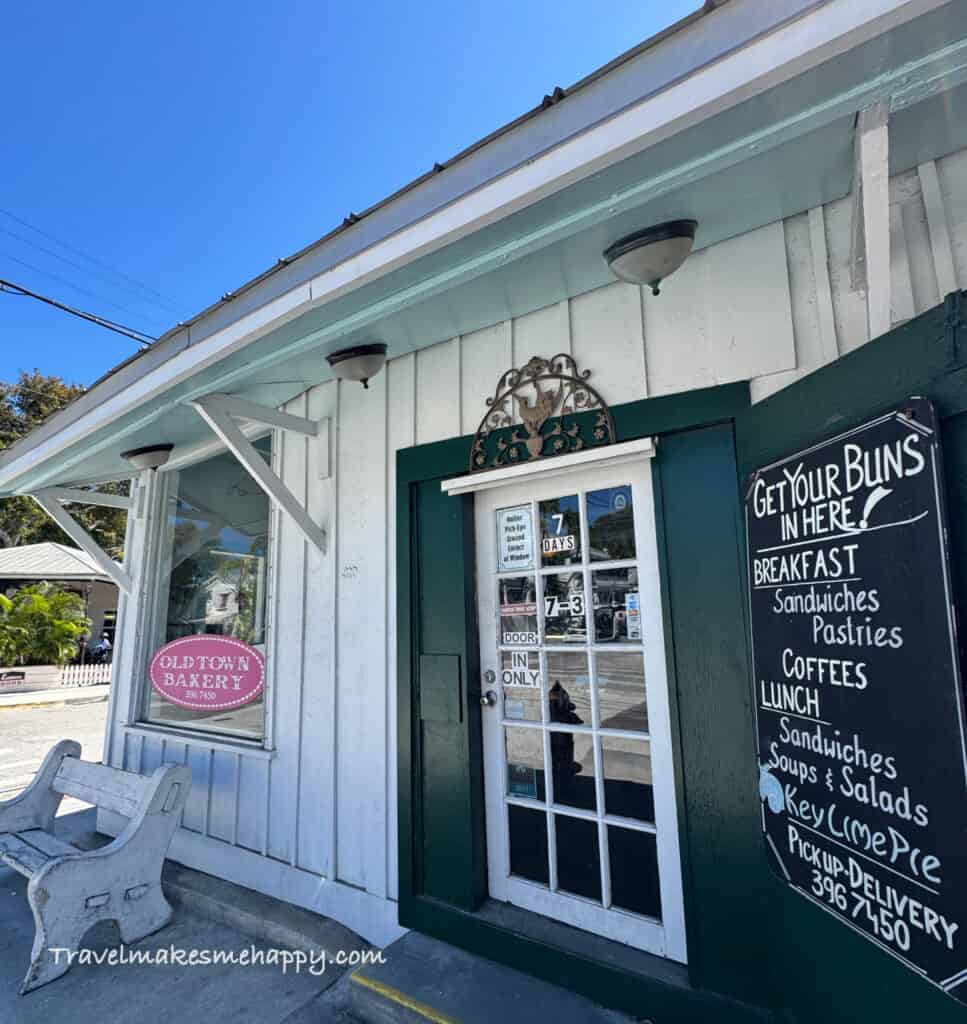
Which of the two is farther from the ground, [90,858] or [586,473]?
[586,473]

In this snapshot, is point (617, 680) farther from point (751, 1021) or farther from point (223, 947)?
point (223, 947)

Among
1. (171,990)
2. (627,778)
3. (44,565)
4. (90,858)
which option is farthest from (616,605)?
(44,565)

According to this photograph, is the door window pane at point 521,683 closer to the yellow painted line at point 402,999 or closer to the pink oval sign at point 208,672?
the yellow painted line at point 402,999

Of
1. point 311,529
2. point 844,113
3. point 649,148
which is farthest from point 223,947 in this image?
point 844,113

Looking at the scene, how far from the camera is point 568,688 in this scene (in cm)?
216

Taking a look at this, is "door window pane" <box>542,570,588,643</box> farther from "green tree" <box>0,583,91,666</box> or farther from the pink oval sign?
"green tree" <box>0,583,91,666</box>

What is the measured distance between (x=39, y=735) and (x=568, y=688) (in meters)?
8.09

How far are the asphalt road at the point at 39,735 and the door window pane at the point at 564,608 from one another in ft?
14.2

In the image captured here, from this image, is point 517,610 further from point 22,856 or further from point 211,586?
point 22,856

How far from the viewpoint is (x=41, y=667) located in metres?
12.4

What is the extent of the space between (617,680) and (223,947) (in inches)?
82.9

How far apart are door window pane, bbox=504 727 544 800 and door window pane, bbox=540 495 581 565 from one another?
66 cm

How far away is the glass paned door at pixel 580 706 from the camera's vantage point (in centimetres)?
194

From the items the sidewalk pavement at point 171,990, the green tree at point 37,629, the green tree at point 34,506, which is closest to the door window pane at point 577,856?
the sidewalk pavement at point 171,990
